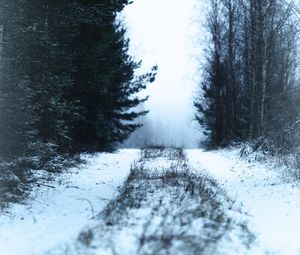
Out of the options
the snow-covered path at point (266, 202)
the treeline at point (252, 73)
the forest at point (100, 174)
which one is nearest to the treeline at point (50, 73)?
the forest at point (100, 174)

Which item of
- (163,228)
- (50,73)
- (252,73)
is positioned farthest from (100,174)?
(252,73)

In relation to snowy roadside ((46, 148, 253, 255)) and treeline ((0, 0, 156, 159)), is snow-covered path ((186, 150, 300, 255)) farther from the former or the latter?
treeline ((0, 0, 156, 159))

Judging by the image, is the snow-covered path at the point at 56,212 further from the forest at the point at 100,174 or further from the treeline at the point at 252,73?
the treeline at the point at 252,73

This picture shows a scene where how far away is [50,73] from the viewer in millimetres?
13727

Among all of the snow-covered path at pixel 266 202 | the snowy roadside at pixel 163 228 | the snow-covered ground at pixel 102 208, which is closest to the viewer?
the snowy roadside at pixel 163 228

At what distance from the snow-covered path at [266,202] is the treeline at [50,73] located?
5158 millimetres

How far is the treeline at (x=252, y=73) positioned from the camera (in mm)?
21641

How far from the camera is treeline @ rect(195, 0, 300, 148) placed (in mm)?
21641

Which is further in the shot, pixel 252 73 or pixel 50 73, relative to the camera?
pixel 252 73

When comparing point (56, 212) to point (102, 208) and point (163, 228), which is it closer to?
point (102, 208)

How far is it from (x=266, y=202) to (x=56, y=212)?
15.1 ft

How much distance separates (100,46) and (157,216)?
1238 centimetres

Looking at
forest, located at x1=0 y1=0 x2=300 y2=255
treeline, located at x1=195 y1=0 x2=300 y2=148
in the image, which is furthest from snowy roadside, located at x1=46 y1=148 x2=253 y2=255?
treeline, located at x1=195 y1=0 x2=300 y2=148

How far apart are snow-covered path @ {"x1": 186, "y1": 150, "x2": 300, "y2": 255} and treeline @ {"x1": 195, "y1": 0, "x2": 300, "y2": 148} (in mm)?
2632
